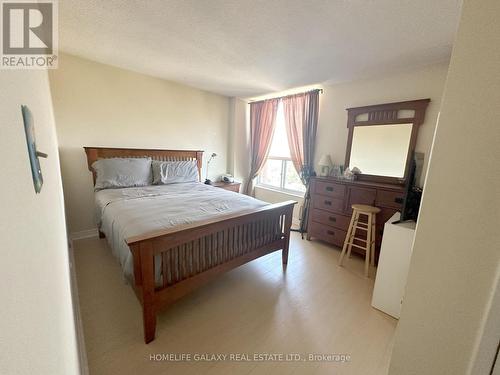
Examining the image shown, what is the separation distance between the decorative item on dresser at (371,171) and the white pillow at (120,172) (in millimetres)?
2441

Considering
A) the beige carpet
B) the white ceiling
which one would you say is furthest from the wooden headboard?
the beige carpet

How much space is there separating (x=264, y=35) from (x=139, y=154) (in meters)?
2.37

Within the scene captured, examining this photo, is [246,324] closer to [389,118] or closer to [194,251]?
[194,251]

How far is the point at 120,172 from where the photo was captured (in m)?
2.64

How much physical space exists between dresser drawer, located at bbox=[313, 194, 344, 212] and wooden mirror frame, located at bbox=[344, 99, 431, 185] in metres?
0.50

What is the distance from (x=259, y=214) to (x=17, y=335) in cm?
172

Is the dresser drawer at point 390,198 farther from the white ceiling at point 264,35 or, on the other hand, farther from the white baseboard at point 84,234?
the white baseboard at point 84,234

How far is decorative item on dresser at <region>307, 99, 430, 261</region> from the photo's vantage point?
7.77 feet

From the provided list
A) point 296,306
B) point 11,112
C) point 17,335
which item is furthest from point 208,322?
point 11,112

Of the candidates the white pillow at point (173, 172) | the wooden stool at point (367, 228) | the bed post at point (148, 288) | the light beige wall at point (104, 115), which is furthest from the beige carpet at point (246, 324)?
the white pillow at point (173, 172)

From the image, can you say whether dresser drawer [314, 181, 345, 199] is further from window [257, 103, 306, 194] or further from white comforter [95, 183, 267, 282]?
white comforter [95, 183, 267, 282]

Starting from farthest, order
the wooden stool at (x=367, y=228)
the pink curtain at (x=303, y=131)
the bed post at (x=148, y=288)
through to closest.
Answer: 1. the pink curtain at (x=303, y=131)
2. the wooden stool at (x=367, y=228)
3. the bed post at (x=148, y=288)

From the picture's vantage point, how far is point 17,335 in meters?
0.25

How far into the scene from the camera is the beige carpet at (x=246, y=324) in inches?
49.9
